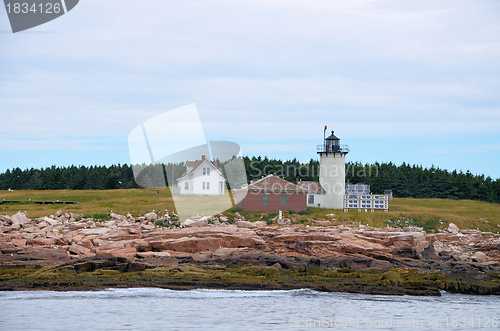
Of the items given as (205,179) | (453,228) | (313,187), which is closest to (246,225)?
(313,187)

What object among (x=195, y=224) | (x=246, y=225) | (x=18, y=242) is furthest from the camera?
(x=246, y=225)

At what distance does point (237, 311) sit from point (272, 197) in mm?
25318

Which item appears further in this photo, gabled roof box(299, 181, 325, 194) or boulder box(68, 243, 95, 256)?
gabled roof box(299, 181, 325, 194)

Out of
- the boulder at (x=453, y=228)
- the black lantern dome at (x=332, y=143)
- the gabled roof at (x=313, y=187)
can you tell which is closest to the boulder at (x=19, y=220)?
the gabled roof at (x=313, y=187)

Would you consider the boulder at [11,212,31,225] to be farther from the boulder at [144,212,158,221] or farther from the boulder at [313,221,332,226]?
the boulder at [313,221,332,226]

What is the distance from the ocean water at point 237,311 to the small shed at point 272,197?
22090mm

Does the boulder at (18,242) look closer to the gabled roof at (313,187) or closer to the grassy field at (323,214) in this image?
the grassy field at (323,214)

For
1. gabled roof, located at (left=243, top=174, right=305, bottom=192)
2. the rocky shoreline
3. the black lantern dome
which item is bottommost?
the rocky shoreline

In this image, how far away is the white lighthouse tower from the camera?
157 ft

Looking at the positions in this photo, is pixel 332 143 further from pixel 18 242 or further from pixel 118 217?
pixel 18 242

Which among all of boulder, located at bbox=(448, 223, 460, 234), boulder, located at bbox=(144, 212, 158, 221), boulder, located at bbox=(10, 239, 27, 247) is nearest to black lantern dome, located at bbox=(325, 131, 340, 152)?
boulder, located at bbox=(448, 223, 460, 234)

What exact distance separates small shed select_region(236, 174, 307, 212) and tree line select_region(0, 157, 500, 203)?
28.2m

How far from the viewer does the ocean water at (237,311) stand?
1798 centimetres

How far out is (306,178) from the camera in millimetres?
83438
